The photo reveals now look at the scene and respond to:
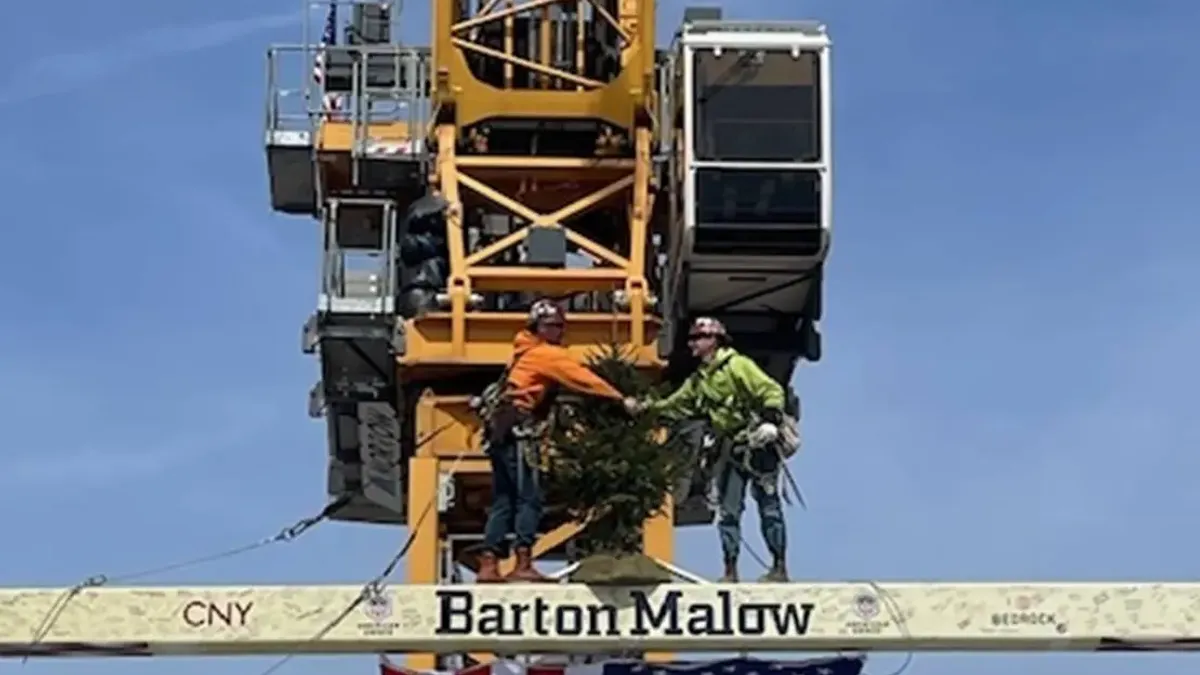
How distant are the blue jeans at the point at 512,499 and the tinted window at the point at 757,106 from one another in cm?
925

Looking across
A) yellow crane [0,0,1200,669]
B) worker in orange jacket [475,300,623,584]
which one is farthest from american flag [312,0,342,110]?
worker in orange jacket [475,300,623,584]

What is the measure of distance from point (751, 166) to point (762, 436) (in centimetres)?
939

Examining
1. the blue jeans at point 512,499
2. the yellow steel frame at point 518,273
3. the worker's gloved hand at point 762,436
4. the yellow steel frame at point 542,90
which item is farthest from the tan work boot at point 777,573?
the yellow steel frame at point 542,90

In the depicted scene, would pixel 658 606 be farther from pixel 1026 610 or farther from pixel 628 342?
pixel 628 342

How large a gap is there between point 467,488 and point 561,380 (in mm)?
9117

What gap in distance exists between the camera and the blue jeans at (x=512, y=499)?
62.4ft

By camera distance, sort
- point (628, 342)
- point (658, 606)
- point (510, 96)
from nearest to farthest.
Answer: point (658, 606) < point (628, 342) < point (510, 96)

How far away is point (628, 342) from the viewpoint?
1091 inches

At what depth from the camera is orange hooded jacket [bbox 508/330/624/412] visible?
18.8 m

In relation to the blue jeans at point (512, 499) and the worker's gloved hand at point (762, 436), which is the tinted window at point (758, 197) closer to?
the blue jeans at point (512, 499)

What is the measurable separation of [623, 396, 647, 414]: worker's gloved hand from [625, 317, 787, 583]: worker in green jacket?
203 millimetres

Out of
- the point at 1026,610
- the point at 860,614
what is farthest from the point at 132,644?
the point at 1026,610

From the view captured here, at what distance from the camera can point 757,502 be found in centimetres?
1898

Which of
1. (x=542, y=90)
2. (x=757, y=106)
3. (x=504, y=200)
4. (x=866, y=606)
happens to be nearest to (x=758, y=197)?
(x=757, y=106)
